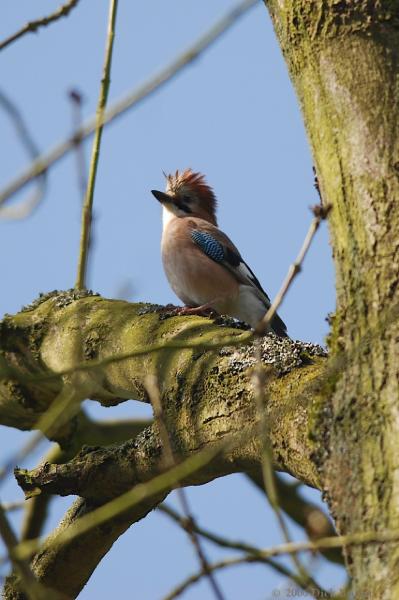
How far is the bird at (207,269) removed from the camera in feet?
30.9

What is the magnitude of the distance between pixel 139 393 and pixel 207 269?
14.3ft

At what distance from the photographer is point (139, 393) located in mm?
5250

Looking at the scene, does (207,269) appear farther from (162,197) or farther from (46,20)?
(46,20)

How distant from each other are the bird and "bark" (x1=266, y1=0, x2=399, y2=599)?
4.82 metres

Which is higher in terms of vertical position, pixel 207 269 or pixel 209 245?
pixel 209 245

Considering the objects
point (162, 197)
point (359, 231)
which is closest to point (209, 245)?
point (162, 197)

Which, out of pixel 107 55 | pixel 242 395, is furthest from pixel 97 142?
pixel 242 395

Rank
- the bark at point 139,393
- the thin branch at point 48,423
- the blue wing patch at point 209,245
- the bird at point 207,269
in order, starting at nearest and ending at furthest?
the thin branch at point 48,423 < the bark at point 139,393 < the bird at point 207,269 < the blue wing patch at point 209,245

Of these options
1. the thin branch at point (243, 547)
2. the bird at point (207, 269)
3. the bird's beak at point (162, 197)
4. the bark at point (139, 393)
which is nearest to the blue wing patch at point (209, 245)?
the bird at point (207, 269)

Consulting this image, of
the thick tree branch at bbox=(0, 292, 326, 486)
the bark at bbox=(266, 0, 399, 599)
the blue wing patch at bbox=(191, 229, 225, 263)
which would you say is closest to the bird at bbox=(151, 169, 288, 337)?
A: the blue wing patch at bbox=(191, 229, 225, 263)

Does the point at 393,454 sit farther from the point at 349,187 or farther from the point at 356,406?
the point at 349,187

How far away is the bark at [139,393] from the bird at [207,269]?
2.78m

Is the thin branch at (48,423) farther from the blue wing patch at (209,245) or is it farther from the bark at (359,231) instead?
the blue wing patch at (209,245)

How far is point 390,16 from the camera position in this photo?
12.7 ft
